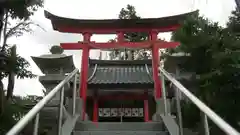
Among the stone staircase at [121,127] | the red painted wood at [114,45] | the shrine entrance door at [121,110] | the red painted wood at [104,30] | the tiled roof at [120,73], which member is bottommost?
the shrine entrance door at [121,110]

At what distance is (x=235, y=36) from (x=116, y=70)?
17.3ft

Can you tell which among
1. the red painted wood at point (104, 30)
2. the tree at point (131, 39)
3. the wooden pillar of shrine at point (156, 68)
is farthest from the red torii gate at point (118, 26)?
the tree at point (131, 39)

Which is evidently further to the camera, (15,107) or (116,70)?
(116,70)

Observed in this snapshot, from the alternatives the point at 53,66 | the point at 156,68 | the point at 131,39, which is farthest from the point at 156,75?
the point at 131,39

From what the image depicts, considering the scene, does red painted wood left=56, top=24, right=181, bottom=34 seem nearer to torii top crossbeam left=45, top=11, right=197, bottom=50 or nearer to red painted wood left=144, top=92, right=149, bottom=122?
torii top crossbeam left=45, top=11, right=197, bottom=50

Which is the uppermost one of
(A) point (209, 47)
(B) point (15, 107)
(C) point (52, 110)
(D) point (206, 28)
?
(D) point (206, 28)

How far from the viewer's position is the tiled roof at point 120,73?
27.9ft

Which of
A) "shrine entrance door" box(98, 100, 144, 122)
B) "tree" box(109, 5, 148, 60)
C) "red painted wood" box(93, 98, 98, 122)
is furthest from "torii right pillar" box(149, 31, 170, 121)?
"tree" box(109, 5, 148, 60)

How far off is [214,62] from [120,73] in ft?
16.4

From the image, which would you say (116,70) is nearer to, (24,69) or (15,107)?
(24,69)

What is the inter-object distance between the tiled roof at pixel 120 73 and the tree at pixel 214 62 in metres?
2.34

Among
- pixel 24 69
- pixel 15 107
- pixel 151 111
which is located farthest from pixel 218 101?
pixel 151 111

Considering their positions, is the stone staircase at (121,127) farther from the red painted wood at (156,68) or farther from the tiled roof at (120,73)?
the tiled roof at (120,73)

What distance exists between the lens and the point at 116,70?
10734 millimetres
